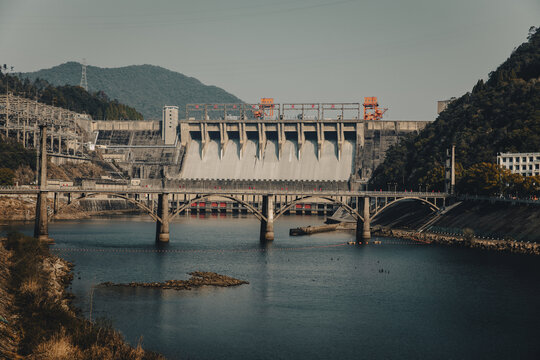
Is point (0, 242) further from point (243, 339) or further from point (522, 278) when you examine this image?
point (522, 278)

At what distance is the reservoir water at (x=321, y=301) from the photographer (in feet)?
223

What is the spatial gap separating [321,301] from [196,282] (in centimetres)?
1959

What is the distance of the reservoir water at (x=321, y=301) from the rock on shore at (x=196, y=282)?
7.69 feet

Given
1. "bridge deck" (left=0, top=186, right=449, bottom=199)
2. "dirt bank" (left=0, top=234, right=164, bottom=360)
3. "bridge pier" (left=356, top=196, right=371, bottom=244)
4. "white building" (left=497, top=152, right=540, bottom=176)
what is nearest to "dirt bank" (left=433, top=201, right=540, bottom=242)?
"bridge deck" (left=0, top=186, right=449, bottom=199)

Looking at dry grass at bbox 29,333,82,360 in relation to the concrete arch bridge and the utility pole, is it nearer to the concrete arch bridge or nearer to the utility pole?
the concrete arch bridge

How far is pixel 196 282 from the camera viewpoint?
97875mm

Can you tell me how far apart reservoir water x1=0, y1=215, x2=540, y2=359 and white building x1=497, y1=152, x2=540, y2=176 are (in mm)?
54146

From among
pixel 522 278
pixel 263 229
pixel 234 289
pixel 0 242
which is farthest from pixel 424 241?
pixel 0 242

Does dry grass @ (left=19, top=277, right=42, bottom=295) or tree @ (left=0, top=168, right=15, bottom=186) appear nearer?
dry grass @ (left=19, top=277, right=42, bottom=295)

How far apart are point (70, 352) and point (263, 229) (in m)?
106

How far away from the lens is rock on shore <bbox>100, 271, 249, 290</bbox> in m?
95.2

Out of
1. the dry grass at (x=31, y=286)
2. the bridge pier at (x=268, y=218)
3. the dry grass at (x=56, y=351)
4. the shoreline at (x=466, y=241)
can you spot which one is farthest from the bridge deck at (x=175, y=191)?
the dry grass at (x=56, y=351)

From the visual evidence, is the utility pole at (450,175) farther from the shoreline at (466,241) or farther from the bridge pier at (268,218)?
the bridge pier at (268,218)

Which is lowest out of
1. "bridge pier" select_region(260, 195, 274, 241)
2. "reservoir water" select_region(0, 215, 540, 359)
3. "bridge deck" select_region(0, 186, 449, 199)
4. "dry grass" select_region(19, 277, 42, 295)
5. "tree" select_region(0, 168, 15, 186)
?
"reservoir water" select_region(0, 215, 540, 359)
